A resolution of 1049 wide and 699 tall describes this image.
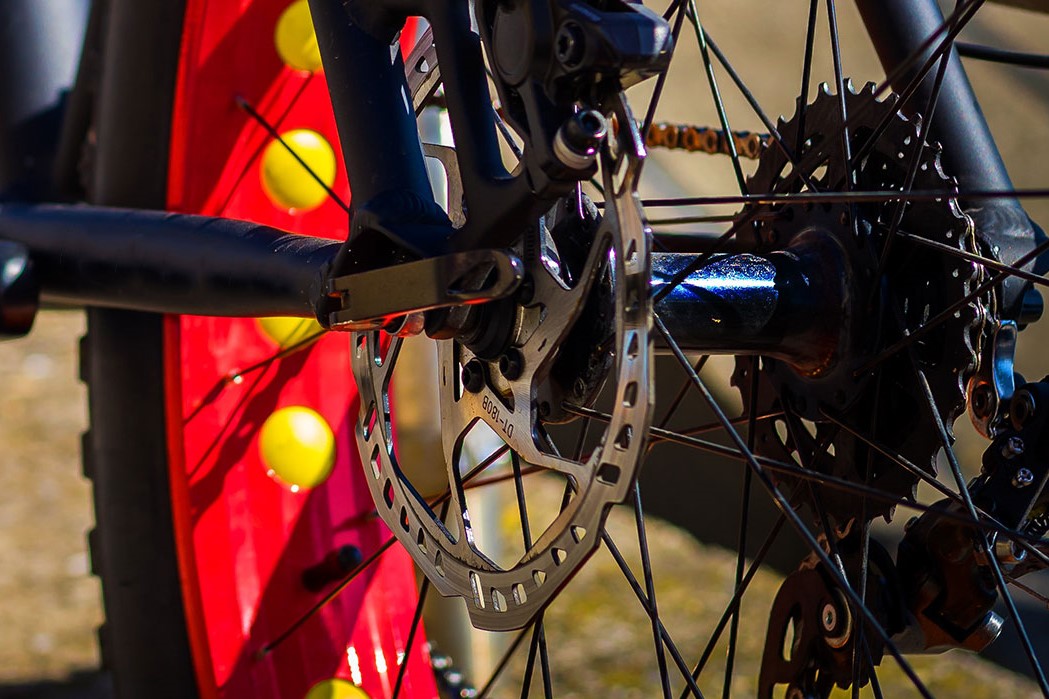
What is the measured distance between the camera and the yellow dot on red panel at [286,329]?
106cm

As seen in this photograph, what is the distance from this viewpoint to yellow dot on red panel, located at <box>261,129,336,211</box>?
104 centimetres

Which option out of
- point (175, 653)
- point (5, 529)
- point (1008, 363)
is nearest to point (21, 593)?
point (5, 529)

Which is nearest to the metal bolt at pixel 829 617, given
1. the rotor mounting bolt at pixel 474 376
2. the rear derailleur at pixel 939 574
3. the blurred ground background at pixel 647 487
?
the rear derailleur at pixel 939 574

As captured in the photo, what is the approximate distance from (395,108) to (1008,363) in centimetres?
36

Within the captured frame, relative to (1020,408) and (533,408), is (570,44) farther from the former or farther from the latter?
(1020,408)

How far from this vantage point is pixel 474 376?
0.66 m

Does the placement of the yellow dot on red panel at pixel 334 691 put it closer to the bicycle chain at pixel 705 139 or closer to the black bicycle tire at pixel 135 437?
the black bicycle tire at pixel 135 437

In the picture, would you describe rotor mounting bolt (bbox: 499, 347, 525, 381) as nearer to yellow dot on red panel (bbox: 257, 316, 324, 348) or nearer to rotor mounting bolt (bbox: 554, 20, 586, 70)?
rotor mounting bolt (bbox: 554, 20, 586, 70)

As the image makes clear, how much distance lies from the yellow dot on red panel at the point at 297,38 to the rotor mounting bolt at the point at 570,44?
52 cm

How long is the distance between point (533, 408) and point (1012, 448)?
0.27 metres

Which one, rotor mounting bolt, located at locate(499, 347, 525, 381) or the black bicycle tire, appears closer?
rotor mounting bolt, located at locate(499, 347, 525, 381)

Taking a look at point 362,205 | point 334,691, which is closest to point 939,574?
point 362,205

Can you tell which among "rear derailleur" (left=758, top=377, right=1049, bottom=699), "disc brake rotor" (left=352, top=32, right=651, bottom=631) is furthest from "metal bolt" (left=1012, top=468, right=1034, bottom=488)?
"disc brake rotor" (left=352, top=32, right=651, bottom=631)

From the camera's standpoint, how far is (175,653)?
1.00 metres
